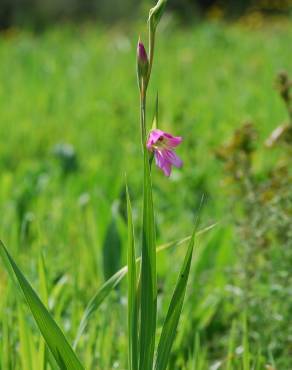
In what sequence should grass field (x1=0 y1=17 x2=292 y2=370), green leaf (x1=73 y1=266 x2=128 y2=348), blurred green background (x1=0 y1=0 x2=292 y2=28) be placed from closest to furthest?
green leaf (x1=73 y1=266 x2=128 y2=348), grass field (x1=0 y1=17 x2=292 y2=370), blurred green background (x1=0 y1=0 x2=292 y2=28)

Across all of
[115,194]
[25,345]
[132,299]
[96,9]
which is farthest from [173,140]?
[96,9]

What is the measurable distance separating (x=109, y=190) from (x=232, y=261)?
63 centimetres

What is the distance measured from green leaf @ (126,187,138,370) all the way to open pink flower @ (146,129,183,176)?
71 mm

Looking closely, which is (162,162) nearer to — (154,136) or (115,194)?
(154,136)

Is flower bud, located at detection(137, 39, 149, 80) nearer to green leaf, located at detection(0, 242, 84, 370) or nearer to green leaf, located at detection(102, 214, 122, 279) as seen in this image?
green leaf, located at detection(0, 242, 84, 370)

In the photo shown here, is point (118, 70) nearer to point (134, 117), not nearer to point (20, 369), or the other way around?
point (134, 117)

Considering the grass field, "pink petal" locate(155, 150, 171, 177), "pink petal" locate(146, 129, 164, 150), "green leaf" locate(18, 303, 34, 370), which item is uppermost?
"pink petal" locate(146, 129, 164, 150)

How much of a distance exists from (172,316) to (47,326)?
19cm

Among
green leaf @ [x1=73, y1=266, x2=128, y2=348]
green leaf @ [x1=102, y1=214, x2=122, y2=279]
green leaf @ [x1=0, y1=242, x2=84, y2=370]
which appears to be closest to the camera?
green leaf @ [x1=0, y1=242, x2=84, y2=370]

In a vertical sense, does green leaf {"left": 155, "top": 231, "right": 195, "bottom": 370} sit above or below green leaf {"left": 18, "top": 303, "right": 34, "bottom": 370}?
above

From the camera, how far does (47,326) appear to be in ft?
3.45

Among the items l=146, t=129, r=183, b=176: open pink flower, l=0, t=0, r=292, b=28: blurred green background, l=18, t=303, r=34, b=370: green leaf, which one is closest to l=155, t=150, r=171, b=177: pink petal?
l=146, t=129, r=183, b=176: open pink flower

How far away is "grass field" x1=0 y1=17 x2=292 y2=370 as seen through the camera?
1.62 metres

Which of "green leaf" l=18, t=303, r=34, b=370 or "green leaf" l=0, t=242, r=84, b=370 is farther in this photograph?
"green leaf" l=18, t=303, r=34, b=370
